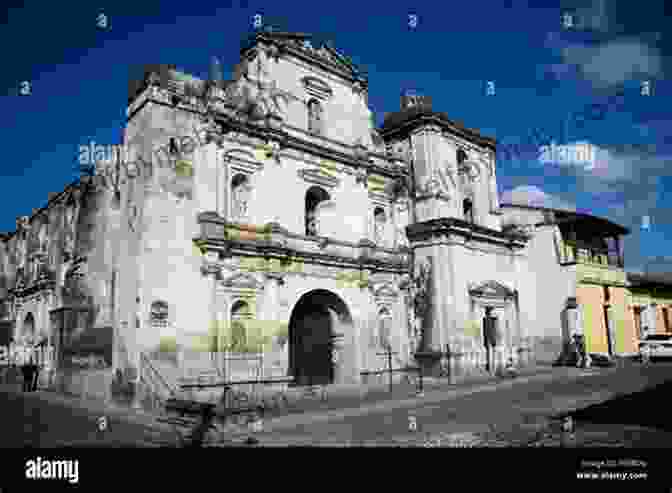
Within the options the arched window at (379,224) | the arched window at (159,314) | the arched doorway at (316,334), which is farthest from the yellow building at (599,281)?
the arched window at (159,314)

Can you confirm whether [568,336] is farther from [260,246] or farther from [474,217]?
[260,246]

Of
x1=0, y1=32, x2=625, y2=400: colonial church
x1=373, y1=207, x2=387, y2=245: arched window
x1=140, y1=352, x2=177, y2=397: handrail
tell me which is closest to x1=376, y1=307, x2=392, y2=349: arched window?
x1=0, y1=32, x2=625, y2=400: colonial church

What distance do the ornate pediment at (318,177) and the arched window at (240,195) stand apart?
2460 millimetres

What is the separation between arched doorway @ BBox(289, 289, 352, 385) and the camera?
1962 cm

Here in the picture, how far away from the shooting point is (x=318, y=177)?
67.0ft

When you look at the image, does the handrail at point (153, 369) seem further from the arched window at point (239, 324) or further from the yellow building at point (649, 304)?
the yellow building at point (649, 304)

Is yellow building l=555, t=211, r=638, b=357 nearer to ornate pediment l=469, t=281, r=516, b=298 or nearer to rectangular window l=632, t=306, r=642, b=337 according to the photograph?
rectangular window l=632, t=306, r=642, b=337

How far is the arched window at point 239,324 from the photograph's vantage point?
1644 cm

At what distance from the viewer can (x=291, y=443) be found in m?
9.21

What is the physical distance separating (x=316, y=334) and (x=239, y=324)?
4216 millimetres

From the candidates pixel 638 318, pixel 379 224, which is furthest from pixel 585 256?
pixel 379 224

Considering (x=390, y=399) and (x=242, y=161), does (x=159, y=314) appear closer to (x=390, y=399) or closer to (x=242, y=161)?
(x=242, y=161)

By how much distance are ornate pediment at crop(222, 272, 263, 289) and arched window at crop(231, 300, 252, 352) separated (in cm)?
56
